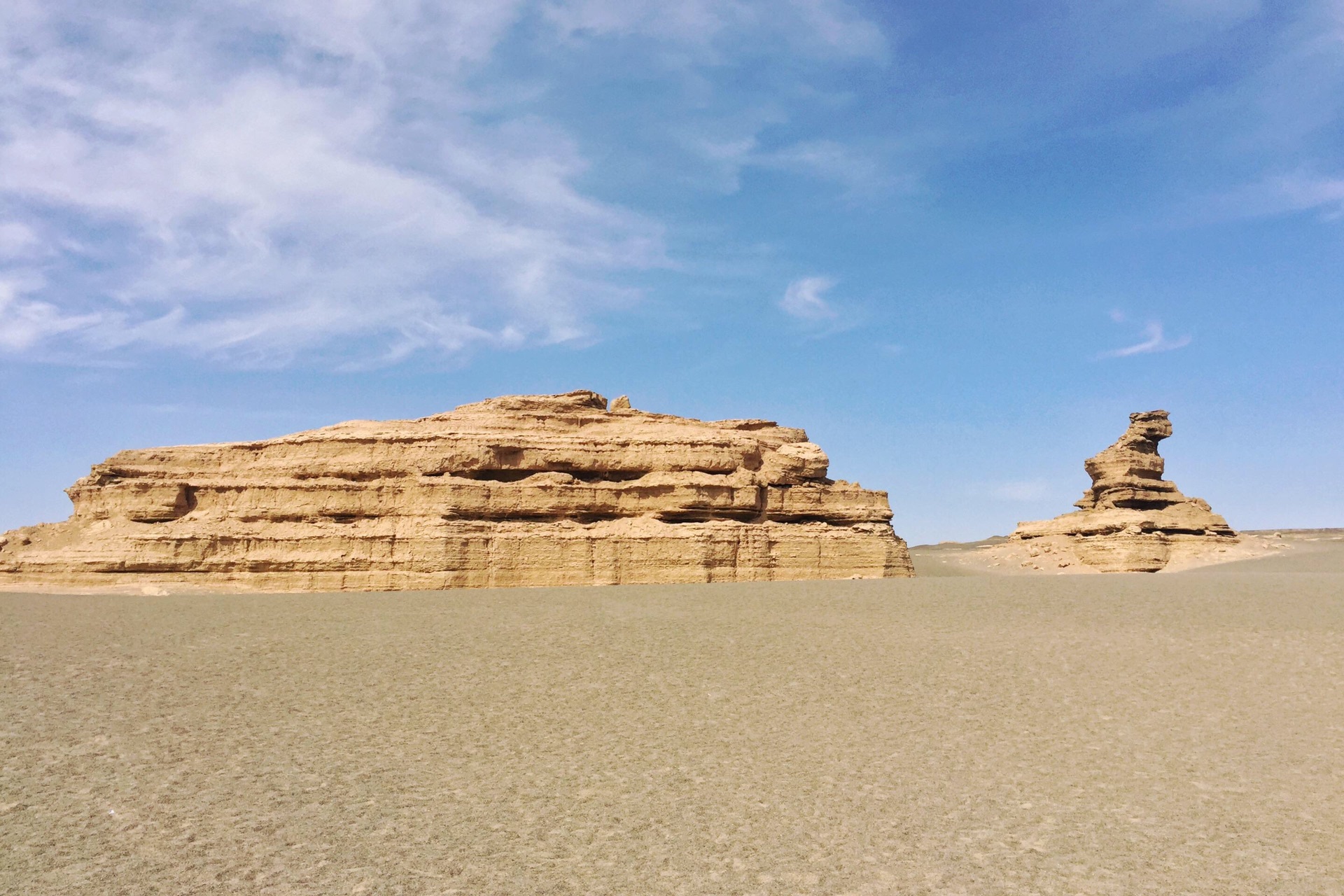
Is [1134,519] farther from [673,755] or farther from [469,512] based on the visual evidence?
[673,755]

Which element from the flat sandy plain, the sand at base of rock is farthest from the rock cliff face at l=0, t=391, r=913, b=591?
the sand at base of rock

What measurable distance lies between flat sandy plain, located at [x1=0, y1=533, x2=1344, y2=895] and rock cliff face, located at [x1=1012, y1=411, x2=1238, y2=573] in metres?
24.4

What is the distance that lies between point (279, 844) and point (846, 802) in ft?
14.2

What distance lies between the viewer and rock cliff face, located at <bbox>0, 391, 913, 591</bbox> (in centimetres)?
2403

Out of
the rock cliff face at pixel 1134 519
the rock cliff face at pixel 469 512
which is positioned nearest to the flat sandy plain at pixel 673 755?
the rock cliff face at pixel 469 512

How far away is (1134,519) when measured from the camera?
40.4 metres

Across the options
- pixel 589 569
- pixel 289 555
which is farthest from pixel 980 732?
pixel 289 555

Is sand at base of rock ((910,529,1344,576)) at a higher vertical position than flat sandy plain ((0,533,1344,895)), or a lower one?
higher

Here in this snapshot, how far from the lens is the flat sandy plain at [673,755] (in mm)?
6254

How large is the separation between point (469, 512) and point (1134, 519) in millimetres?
30240

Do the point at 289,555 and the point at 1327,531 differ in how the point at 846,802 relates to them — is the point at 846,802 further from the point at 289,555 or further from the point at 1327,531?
the point at 1327,531

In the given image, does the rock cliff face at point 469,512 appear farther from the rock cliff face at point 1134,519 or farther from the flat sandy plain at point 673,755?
the rock cliff face at point 1134,519

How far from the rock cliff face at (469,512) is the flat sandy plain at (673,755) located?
790cm

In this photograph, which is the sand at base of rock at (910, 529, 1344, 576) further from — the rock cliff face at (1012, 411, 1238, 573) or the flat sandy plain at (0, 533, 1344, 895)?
the flat sandy plain at (0, 533, 1344, 895)
